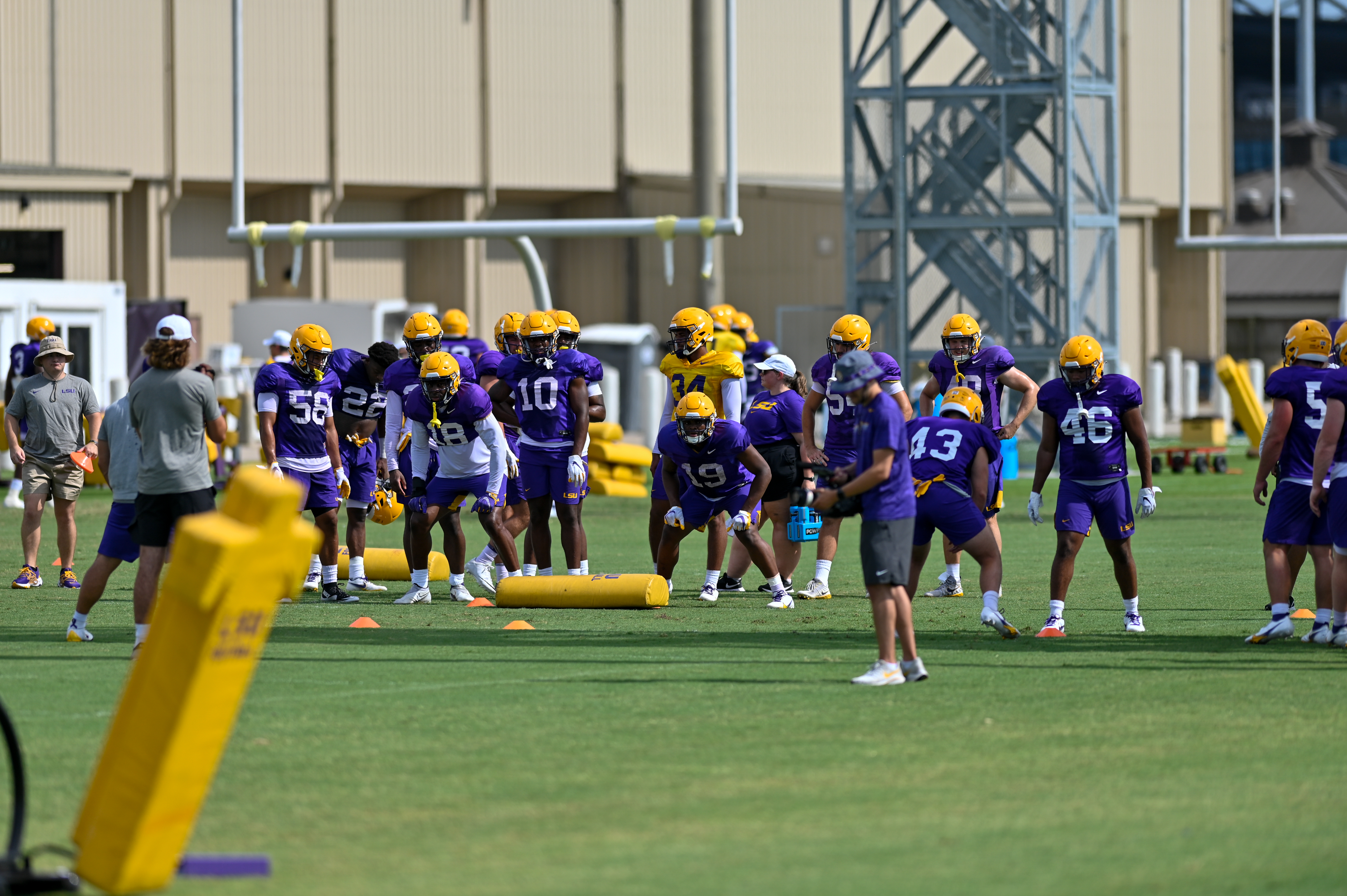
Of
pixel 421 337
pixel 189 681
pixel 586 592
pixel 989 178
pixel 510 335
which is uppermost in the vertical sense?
pixel 989 178

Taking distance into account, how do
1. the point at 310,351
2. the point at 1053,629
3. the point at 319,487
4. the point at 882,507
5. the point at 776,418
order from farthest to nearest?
1. the point at 776,418
2. the point at 319,487
3. the point at 310,351
4. the point at 1053,629
5. the point at 882,507

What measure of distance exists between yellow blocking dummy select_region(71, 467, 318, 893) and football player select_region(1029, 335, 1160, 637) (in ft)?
22.0

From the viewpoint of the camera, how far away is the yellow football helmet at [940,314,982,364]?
14.4 m

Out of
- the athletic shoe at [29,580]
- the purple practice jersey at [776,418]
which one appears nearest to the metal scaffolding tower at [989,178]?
the purple practice jersey at [776,418]

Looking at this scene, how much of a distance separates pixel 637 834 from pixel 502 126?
3666 centimetres

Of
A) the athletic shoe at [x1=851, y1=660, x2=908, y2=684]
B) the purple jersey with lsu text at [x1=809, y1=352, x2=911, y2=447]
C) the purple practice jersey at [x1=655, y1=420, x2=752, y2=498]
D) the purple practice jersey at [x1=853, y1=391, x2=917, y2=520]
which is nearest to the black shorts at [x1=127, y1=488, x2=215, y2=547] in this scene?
the purple practice jersey at [x1=853, y1=391, x2=917, y2=520]

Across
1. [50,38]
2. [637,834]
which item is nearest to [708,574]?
[637,834]

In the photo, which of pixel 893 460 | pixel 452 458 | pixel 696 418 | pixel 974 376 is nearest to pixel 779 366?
pixel 696 418

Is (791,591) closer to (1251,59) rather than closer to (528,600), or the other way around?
(528,600)

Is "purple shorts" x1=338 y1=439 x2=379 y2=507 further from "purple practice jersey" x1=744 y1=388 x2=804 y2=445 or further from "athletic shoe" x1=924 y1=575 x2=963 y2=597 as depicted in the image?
"athletic shoe" x1=924 y1=575 x2=963 y2=597

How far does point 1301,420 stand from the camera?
11.7 m

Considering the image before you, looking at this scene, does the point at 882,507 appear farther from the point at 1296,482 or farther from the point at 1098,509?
the point at 1296,482

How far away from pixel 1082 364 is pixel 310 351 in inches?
223

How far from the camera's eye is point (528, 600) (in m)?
13.5
